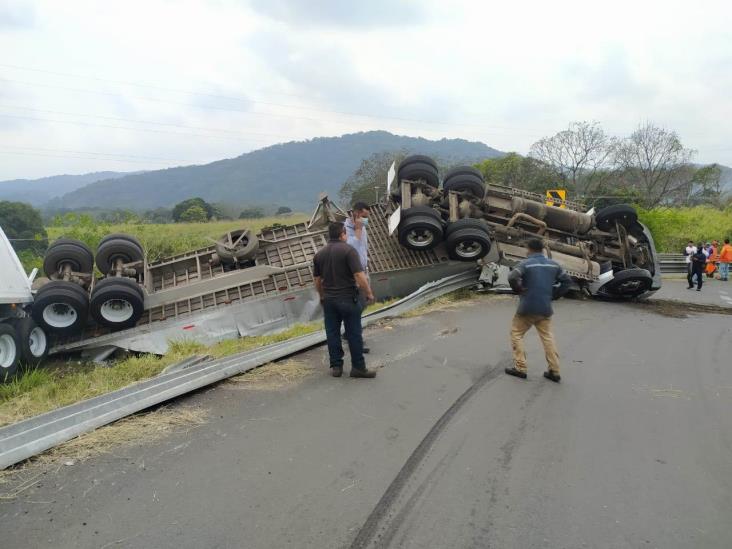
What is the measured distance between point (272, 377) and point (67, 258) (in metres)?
6.17

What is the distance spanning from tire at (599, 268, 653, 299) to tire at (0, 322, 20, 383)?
10.7 meters

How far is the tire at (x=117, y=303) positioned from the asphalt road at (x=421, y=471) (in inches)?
180

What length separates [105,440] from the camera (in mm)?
3527

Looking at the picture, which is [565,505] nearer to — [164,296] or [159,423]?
[159,423]

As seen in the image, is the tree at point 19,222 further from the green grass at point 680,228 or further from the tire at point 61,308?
the green grass at point 680,228

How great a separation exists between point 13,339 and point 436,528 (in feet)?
23.0

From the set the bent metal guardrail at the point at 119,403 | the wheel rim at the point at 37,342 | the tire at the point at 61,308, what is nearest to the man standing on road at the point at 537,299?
the bent metal guardrail at the point at 119,403

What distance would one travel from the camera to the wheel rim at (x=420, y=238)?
1043 cm

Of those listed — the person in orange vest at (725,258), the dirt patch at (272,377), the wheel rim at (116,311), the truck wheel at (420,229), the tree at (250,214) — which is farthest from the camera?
the tree at (250,214)

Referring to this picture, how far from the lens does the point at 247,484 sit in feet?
10.0

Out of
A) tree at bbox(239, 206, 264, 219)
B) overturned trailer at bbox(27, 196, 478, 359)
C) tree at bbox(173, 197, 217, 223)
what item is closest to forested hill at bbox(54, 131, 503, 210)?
tree at bbox(239, 206, 264, 219)

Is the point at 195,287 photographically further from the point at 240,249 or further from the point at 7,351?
the point at 7,351

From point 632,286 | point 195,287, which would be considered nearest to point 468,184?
point 632,286

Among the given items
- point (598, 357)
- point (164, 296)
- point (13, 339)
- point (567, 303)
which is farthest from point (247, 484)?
point (567, 303)
